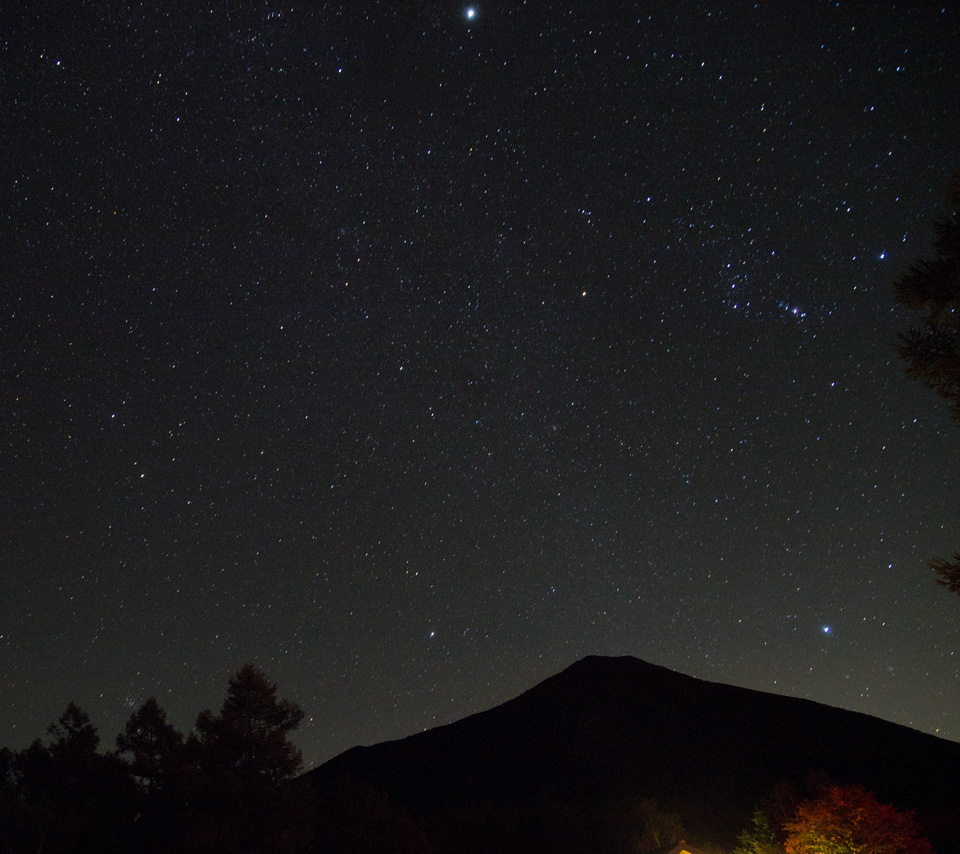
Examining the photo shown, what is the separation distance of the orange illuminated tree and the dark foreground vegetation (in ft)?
0.19

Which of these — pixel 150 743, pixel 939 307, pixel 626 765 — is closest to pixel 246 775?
pixel 150 743

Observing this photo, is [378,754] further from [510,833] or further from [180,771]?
[180,771]

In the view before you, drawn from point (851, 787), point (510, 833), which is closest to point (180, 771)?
point (510, 833)

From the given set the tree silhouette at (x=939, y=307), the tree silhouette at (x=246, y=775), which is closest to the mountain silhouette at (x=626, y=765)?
the tree silhouette at (x=246, y=775)

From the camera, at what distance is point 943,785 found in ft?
117

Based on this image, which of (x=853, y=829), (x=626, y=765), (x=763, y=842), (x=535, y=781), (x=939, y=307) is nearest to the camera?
(x=939, y=307)

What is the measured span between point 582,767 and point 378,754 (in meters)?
20.7

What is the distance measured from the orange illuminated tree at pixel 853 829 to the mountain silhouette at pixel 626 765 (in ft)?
29.4

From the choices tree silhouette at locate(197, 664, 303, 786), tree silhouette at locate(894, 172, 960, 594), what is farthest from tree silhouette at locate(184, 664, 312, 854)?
tree silhouette at locate(894, 172, 960, 594)

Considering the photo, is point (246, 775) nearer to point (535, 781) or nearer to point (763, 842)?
point (763, 842)

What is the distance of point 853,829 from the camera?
52.3 feet

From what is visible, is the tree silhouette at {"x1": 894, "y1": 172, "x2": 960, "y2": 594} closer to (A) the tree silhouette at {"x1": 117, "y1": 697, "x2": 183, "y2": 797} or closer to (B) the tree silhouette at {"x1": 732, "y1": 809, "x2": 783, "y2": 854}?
(B) the tree silhouette at {"x1": 732, "y1": 809, "x2": 783, "y2": 854}

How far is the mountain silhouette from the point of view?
30062 mm

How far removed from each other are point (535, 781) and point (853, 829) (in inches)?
1332
